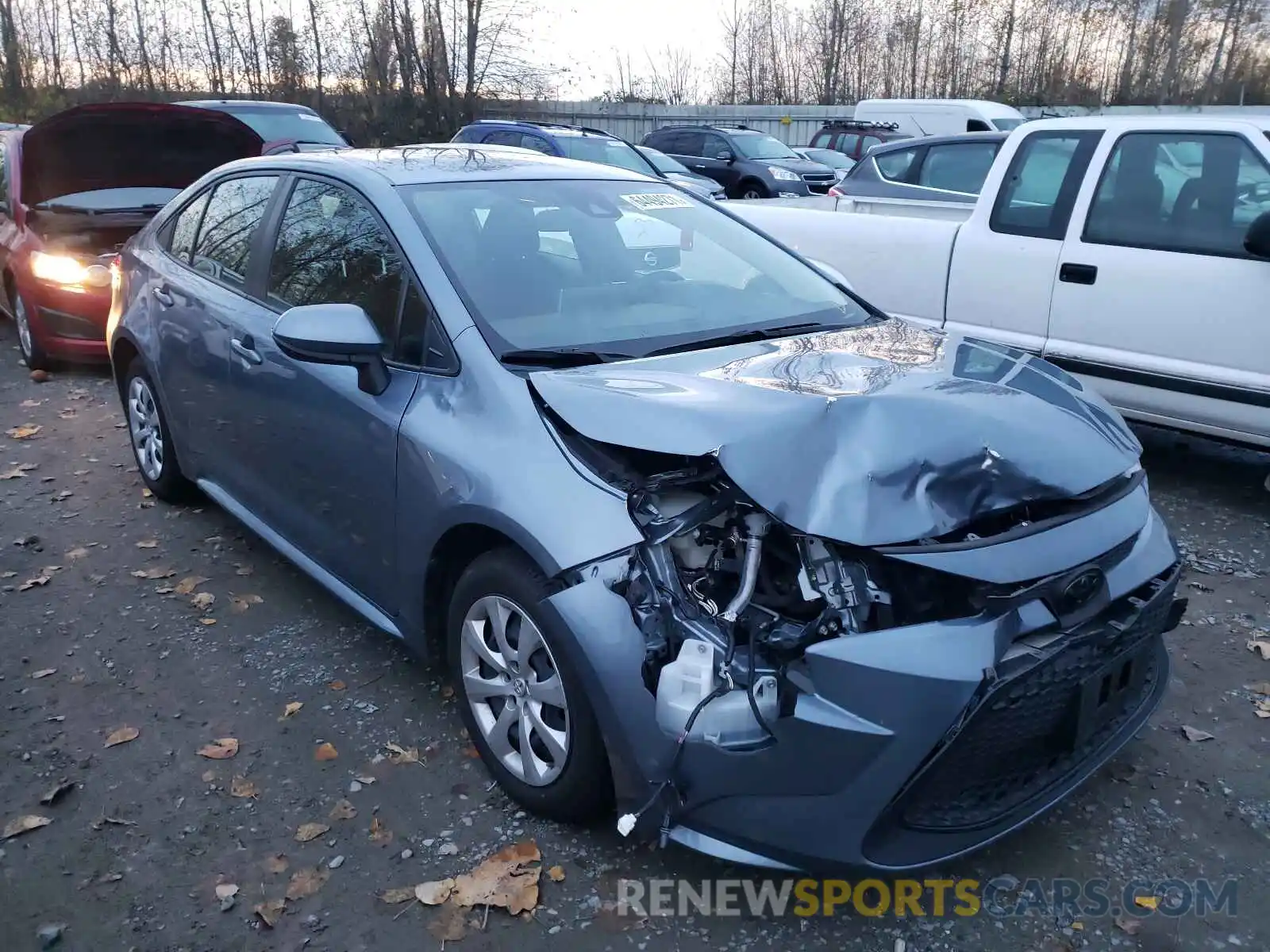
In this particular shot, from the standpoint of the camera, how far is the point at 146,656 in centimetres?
388

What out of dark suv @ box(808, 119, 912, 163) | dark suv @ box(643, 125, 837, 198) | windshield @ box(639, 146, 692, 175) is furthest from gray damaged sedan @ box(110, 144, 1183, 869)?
dark suv @ box(808, 119, 912, 163)

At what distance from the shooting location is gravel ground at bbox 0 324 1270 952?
255 cm

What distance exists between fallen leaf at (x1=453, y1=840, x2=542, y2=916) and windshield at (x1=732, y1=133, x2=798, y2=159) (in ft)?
54.0

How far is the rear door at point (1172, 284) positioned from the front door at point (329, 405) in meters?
3.81

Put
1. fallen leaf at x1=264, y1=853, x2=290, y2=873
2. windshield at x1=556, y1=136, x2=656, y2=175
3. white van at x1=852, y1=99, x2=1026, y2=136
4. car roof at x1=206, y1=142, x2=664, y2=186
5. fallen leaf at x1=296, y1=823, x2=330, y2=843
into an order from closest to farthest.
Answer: fallen leaf at x1=264, y1=853, x2=290, y2=873 → fallen leaf at x1=296, y1=823, x2=330, y2=843 → car roof at x1=206, y1=142, x2=664, y2=186 → windshield at x1=556, y1=136, x2=656, y2=175 → white van at x1=852, y1=99, x2=1026, y2=136

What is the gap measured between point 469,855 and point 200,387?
2521 millimetres

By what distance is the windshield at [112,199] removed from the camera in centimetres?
762

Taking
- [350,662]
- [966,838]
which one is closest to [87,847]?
[350,662]

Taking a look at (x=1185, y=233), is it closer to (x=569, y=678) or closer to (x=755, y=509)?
(x=755, y=509)

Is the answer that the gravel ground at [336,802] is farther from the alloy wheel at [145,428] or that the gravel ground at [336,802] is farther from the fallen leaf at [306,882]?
the alloy wheel at [145,428]

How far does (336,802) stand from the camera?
3043 mm

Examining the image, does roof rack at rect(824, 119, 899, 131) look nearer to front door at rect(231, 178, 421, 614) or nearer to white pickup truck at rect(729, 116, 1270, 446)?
white pickup truck at rect(729, 116, 1270, 446)

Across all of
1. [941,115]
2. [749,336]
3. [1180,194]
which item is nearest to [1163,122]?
[1180,194]

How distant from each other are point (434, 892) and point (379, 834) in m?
0.32
